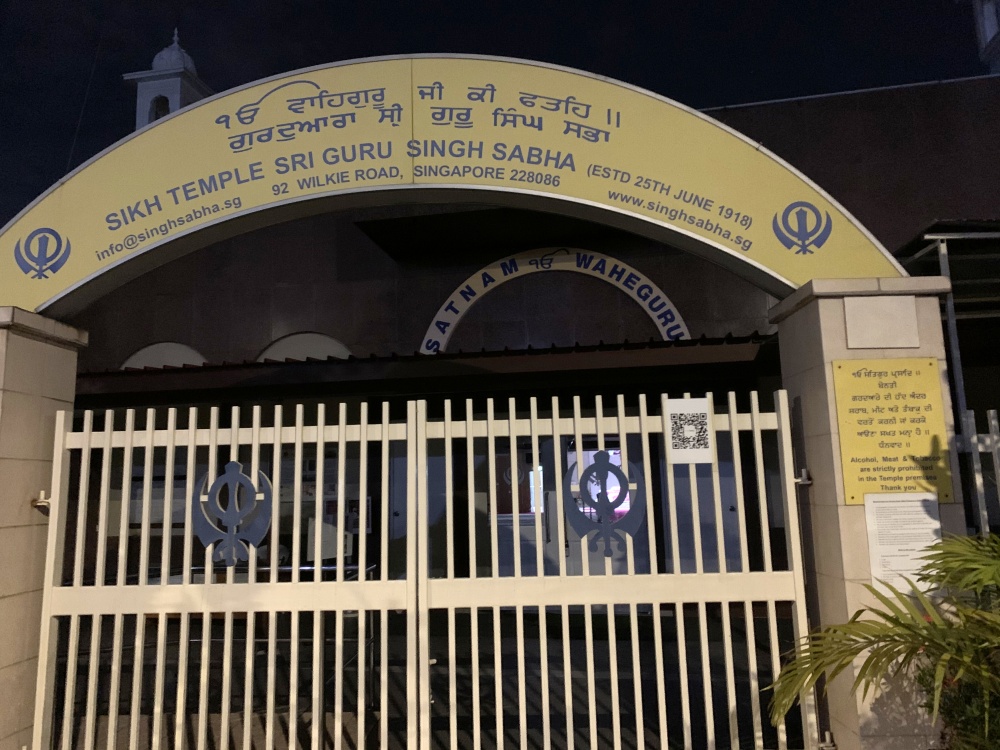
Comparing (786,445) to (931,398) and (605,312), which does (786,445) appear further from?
(605,312)

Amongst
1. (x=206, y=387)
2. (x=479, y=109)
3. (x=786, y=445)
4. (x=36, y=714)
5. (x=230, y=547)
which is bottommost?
(x=36, y=714)

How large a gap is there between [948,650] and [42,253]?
222 inches

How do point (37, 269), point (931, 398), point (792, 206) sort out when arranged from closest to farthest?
point (931, 398)
point (792, 206)
point (37, 269)

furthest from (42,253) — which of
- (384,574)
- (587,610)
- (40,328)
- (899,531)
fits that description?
(899,531)

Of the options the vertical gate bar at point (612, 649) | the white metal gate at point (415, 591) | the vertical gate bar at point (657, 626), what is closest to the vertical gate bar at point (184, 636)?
the white metal gate at point (415, 591)

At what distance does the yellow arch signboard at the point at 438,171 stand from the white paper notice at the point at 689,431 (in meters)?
0.97

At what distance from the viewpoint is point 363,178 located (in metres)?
4.64

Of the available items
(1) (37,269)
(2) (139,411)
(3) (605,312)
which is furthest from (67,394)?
(3) (605,312)

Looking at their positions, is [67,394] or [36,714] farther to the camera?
[67,394]

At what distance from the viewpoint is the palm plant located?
10.7 ft

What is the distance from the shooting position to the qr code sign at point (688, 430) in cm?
430

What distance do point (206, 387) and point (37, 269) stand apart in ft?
11.1

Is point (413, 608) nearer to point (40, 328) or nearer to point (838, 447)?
point (838, 447)

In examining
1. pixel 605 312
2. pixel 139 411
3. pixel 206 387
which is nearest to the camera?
pixel 206 387
